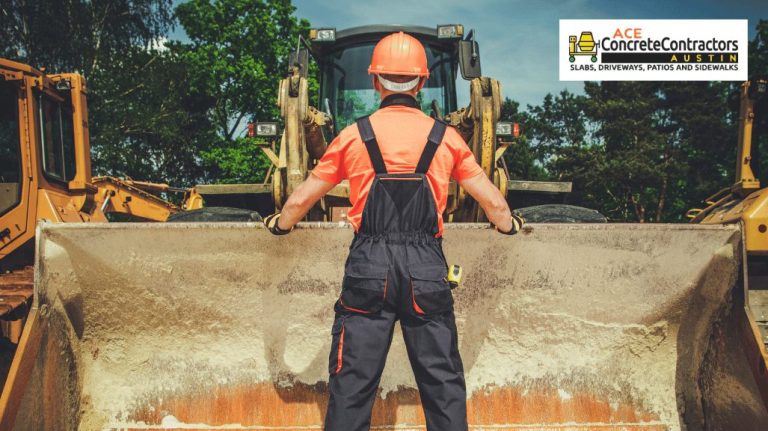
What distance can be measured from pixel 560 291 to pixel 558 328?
18 cm

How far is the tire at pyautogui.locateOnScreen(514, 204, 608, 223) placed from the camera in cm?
411

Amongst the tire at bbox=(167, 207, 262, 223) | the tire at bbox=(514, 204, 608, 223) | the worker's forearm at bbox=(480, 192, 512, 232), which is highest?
the worker's forearm at bbox=(480, 192, 512, 232)

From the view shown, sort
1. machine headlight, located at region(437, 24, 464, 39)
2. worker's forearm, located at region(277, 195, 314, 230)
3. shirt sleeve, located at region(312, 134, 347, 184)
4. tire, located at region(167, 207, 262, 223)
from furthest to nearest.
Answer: machine headlight, located at region(437, 24, 464, 39), tire, located at region(167, 207, 262, 223), worker's forearm, located at region(277, 195, 314, 230), shirt sleeve, located at region(312, 134, 347, 184)

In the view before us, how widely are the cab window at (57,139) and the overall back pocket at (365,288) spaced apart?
3417 mm

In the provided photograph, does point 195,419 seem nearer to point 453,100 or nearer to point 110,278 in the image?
point 110,278

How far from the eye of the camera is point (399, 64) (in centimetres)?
239

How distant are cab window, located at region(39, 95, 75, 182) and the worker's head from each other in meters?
3.37

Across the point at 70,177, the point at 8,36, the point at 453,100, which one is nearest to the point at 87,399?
the point at 70,177

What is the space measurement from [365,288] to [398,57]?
0.89 m

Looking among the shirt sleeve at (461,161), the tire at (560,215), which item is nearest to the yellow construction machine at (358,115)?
the tire at (560,215)

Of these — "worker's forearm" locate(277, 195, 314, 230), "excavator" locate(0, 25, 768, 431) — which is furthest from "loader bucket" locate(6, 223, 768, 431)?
"worker's forearm" locate(277, 195, 314, 230)

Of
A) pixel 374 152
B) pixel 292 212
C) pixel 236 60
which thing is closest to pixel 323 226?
pixel 292 212

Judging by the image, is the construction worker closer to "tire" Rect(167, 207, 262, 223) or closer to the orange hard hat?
the orange hard hat

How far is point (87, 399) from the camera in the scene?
296 cm
